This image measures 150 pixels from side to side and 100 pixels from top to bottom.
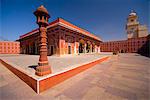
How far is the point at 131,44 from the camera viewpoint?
28984 millimetres

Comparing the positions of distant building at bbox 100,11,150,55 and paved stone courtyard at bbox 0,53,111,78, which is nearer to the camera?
paved stone courtyard at bbox 0,53,111,78

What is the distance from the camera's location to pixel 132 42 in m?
28.7

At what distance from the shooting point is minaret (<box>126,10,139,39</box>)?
38.9 m

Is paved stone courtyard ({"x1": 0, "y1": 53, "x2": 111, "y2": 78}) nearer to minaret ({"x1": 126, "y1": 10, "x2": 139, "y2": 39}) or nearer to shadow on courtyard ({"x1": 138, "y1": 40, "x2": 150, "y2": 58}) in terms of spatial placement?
shadow on courtyard ({"x1": 138, "y1": 40, "x2": 150, "y2": 58})

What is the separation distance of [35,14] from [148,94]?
5.02 meters

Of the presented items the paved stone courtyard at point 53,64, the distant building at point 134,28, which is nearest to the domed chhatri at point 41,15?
the paved stone courtyard at point 53,64

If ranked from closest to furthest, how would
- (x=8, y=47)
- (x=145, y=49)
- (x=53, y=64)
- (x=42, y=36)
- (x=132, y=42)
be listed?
(x=42, y=36) → (x=53, y=64) → (x=145, y=49) → (x=132, y=42) → (x=8, y=47)

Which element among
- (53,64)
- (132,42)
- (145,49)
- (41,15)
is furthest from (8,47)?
(145,49)

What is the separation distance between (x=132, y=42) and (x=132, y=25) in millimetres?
15930

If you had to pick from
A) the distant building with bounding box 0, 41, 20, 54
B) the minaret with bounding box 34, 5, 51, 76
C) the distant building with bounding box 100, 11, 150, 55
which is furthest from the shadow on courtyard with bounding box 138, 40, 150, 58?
the distant building with bounding box 0, 41, 20, 54

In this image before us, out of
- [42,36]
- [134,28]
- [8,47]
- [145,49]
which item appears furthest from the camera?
[134,28]

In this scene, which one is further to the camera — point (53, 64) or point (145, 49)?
point (145, 49)

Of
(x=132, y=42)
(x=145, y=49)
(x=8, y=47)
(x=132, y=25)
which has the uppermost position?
(x=132, y=25)

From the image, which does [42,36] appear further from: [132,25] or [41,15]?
[132,25]
